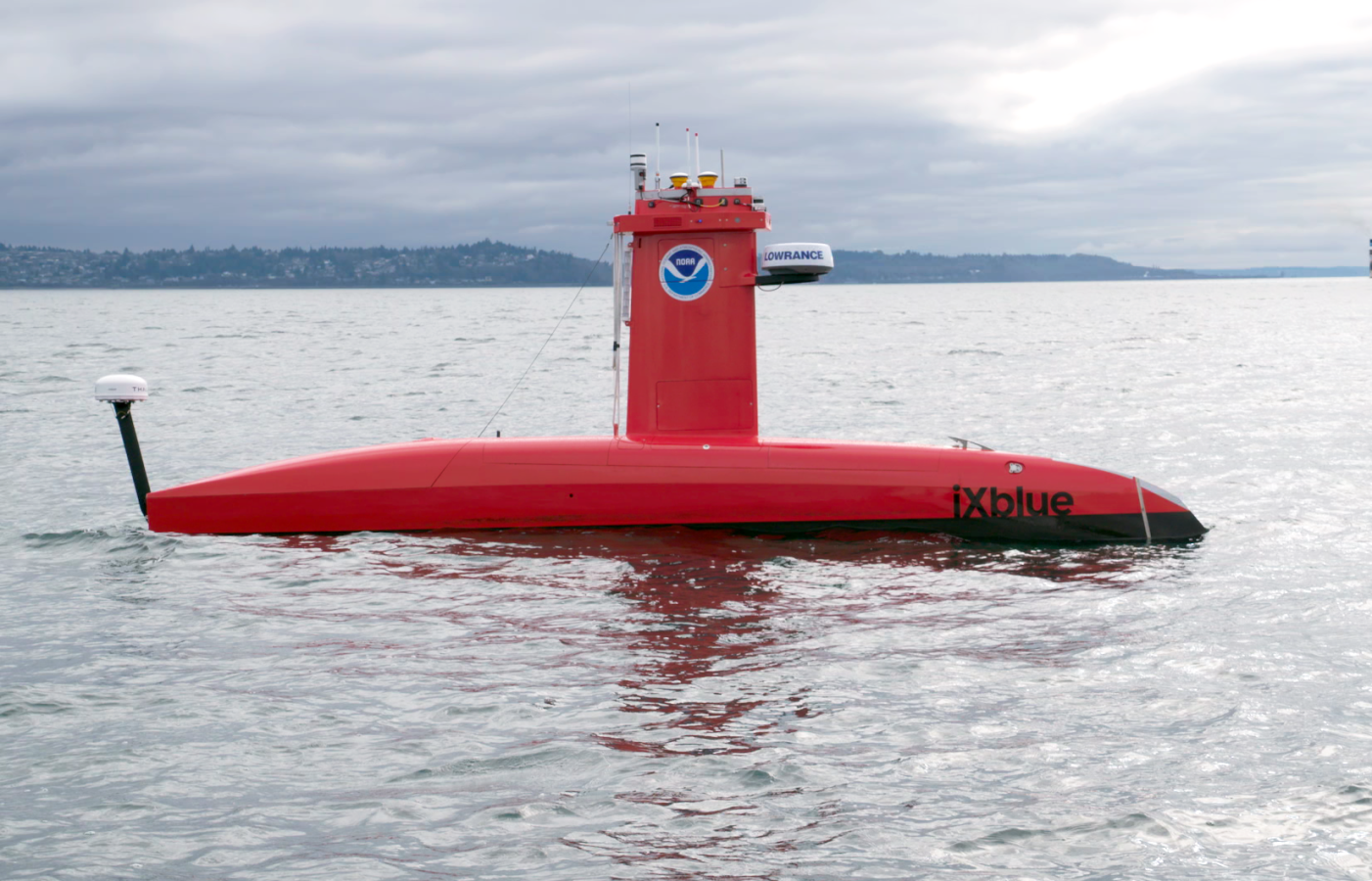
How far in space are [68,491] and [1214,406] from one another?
22001 millimetres

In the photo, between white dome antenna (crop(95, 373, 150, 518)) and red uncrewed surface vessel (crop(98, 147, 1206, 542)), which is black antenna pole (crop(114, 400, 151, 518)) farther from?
red uncrewed surface vessel (crop(98, 147, 1206, 542))

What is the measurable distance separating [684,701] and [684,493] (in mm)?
4602

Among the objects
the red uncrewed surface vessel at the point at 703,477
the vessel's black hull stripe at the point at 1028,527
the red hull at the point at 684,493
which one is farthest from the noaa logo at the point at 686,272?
the vessel's black hull stripe at the point at 1028,527

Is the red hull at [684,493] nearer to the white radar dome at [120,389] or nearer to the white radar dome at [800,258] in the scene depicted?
the white radar dome at [120,389]

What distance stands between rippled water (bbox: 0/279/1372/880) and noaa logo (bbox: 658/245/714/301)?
2.54m

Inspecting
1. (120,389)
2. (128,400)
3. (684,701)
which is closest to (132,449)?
(128,400)

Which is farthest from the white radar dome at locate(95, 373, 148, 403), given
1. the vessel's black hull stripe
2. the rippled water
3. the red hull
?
the vessel's black hull stripe

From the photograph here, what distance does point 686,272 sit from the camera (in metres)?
12.4

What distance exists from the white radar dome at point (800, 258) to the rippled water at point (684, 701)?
2.67m

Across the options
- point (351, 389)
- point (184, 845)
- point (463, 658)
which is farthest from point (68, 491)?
point (351, 389)

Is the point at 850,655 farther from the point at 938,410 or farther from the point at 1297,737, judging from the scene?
the point at 938,410

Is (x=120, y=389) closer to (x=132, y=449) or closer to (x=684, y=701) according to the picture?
(x=132, y=449)

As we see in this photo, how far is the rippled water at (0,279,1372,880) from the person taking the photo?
18.2ft

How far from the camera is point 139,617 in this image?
9.29 m
